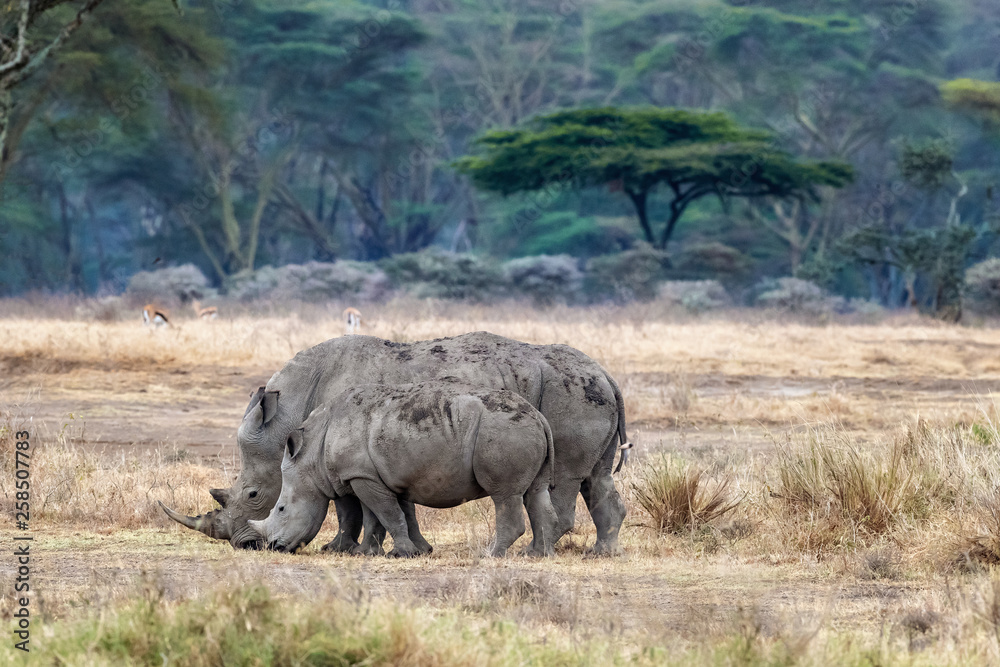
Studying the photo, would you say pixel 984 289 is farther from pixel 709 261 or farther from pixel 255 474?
pixel 255 474

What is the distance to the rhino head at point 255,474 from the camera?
8.11 metres

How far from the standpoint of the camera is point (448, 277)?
3556cm

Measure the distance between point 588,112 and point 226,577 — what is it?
32.2 metres

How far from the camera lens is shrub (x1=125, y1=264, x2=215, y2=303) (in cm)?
3491

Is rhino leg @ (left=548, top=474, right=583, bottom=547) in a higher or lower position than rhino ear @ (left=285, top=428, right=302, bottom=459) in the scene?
lower

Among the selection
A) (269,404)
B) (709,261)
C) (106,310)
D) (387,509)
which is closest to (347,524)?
(387,509)

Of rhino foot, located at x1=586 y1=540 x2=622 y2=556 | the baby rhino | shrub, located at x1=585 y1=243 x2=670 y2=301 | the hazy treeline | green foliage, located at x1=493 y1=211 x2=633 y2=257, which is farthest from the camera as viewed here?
green foliage, located at x1=493 y1=211 x2=633 y2=257

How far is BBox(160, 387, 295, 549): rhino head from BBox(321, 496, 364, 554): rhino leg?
19.0 inches

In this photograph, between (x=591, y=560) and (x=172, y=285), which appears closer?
(x=591, y=560)

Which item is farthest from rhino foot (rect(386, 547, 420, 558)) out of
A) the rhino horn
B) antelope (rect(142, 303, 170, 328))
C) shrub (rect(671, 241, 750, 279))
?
shrub (rect(671, 241, 750, 279))

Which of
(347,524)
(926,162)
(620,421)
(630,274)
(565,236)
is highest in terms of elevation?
(926,162)

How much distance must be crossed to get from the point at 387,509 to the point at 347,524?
0.55 m

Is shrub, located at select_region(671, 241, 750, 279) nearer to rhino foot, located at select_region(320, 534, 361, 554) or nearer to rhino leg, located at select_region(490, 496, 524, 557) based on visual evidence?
rhino foot, located at select_region(320, 534, 361, 554)

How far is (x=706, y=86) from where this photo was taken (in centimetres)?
5138
